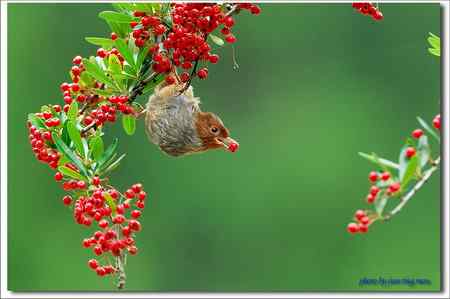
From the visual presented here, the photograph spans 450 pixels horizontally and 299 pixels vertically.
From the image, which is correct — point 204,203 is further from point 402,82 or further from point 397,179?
point 397,179

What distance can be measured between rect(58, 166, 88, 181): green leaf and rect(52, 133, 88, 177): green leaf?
2 cm

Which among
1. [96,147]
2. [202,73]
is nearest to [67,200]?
[96,147]

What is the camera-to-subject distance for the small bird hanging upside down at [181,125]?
3.71m

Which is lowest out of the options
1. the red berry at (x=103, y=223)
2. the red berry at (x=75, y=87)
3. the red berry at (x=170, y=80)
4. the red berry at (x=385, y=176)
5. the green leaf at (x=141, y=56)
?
the red berry at (x=103, y=223)

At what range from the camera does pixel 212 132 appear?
3.73 m

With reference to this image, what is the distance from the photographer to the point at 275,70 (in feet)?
37.3

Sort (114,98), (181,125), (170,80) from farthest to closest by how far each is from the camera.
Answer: (181,125) → (170,80) → (114,98)

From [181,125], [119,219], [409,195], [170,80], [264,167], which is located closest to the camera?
[409,195]

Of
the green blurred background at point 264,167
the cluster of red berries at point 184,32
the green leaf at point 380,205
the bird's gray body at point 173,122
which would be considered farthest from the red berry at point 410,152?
the green blurred background at point 264,167

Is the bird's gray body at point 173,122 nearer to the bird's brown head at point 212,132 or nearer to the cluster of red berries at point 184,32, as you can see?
the bird's brown head at point 212,132

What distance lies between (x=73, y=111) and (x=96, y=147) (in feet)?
0.55

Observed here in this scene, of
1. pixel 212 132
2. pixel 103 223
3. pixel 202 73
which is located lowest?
pixel 103 223

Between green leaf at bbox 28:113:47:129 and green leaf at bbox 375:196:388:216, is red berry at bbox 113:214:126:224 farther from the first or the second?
green leaf at bbox 375:196:388:216

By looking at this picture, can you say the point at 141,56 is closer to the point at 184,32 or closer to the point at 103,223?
the point at 184,32
